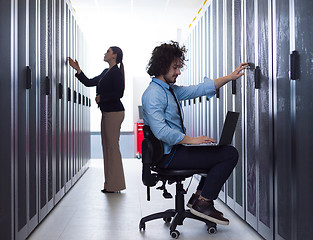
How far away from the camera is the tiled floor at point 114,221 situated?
290 cm

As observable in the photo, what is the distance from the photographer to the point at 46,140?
3.45 m

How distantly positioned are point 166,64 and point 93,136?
7529mm

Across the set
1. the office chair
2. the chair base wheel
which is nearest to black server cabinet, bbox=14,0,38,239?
the office chair

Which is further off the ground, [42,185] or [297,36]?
[297,36]

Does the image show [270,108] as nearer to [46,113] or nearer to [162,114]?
[162,114]

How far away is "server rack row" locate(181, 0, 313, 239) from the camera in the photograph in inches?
82.2

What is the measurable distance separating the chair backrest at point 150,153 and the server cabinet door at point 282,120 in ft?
2.44

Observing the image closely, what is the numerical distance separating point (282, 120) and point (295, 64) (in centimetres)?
38

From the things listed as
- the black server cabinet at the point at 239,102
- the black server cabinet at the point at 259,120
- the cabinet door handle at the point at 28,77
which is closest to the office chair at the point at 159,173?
the black server cabinet at the point at 259,120

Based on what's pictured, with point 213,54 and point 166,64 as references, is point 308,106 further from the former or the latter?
point 213,54

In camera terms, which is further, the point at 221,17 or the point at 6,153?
the point at 221,17

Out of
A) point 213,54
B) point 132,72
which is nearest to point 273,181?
point 213,54

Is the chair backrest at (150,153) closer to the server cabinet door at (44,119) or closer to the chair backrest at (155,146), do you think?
the chair backrest at (155,146)

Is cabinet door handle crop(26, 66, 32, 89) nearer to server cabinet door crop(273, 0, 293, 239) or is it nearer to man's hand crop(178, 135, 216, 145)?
man's hand crop(178, 135, 216, 145)
